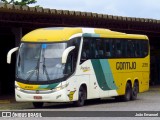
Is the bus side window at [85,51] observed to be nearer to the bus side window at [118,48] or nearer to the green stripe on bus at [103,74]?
the green stripe on bus at [103,74]

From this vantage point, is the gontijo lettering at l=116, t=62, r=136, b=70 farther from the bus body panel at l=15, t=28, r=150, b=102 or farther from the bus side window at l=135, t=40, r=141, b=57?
the bus side window at l=135, t=40, r=141, b=57

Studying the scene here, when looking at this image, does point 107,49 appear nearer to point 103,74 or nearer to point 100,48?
point 100,48

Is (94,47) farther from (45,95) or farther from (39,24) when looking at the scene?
(39,24)

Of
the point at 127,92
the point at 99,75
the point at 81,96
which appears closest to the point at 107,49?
the point at 99,75

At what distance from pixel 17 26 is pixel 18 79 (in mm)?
11855

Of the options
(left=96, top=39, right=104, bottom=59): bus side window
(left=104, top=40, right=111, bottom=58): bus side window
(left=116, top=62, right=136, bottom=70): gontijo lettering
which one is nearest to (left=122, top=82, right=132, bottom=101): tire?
(left=116, top=62, right=136, bottom=70): gontijo lettering

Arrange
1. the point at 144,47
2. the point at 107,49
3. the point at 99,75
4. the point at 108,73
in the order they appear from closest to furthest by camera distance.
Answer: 1. the point at 99,75
2. the point at 107,49
3. the point at 108,73
4. the point at 144,47

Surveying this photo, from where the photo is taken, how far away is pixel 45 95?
24.2 metres

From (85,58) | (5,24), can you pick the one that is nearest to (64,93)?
(85,58)

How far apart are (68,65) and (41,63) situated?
1.07 meters

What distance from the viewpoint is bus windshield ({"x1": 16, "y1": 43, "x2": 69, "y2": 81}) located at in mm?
24391

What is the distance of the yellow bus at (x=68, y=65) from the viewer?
79.9 ft

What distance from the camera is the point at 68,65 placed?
2473 cm

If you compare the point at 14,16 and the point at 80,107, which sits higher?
the point at 14,16
